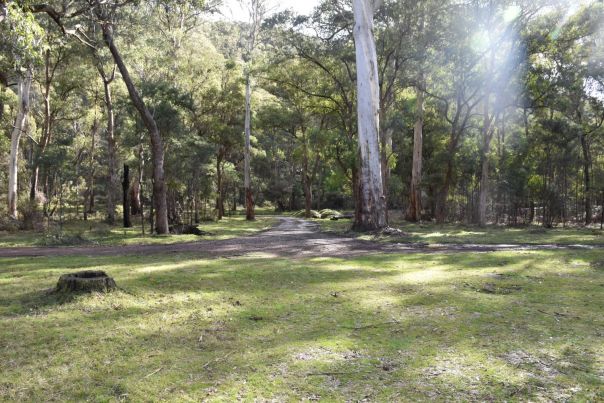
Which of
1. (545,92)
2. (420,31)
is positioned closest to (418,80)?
(420,31)

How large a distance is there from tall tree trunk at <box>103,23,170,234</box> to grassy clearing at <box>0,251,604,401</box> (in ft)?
35.1

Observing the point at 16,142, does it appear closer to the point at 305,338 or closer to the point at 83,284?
the point at 83,284

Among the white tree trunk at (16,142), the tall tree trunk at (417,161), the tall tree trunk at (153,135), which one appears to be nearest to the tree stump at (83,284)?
the tall tree trunk at (153,135)

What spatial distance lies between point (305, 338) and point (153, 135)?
15.9 metres

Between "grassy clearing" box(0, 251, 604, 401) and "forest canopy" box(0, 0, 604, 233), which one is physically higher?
"forest canopy" box(0, 0, 604, 233)

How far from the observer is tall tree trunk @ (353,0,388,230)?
1845 cm

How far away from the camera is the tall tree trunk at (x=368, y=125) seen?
727 inches

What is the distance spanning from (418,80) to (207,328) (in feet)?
81.9

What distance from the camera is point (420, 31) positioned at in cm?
2383

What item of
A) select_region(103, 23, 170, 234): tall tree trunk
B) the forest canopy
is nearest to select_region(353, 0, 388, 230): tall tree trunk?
the forest canopy

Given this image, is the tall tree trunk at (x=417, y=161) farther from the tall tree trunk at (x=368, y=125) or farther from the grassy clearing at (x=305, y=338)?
the grassy clearing at (x=305, y=338)

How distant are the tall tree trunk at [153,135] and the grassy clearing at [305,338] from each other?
35.1 feet

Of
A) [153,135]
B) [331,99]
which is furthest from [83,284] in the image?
[331,99]

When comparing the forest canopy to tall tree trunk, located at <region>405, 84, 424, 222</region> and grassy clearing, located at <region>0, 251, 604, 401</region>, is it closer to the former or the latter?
tall tree trunk, located at <region>405, 84, 424, 222</region>
